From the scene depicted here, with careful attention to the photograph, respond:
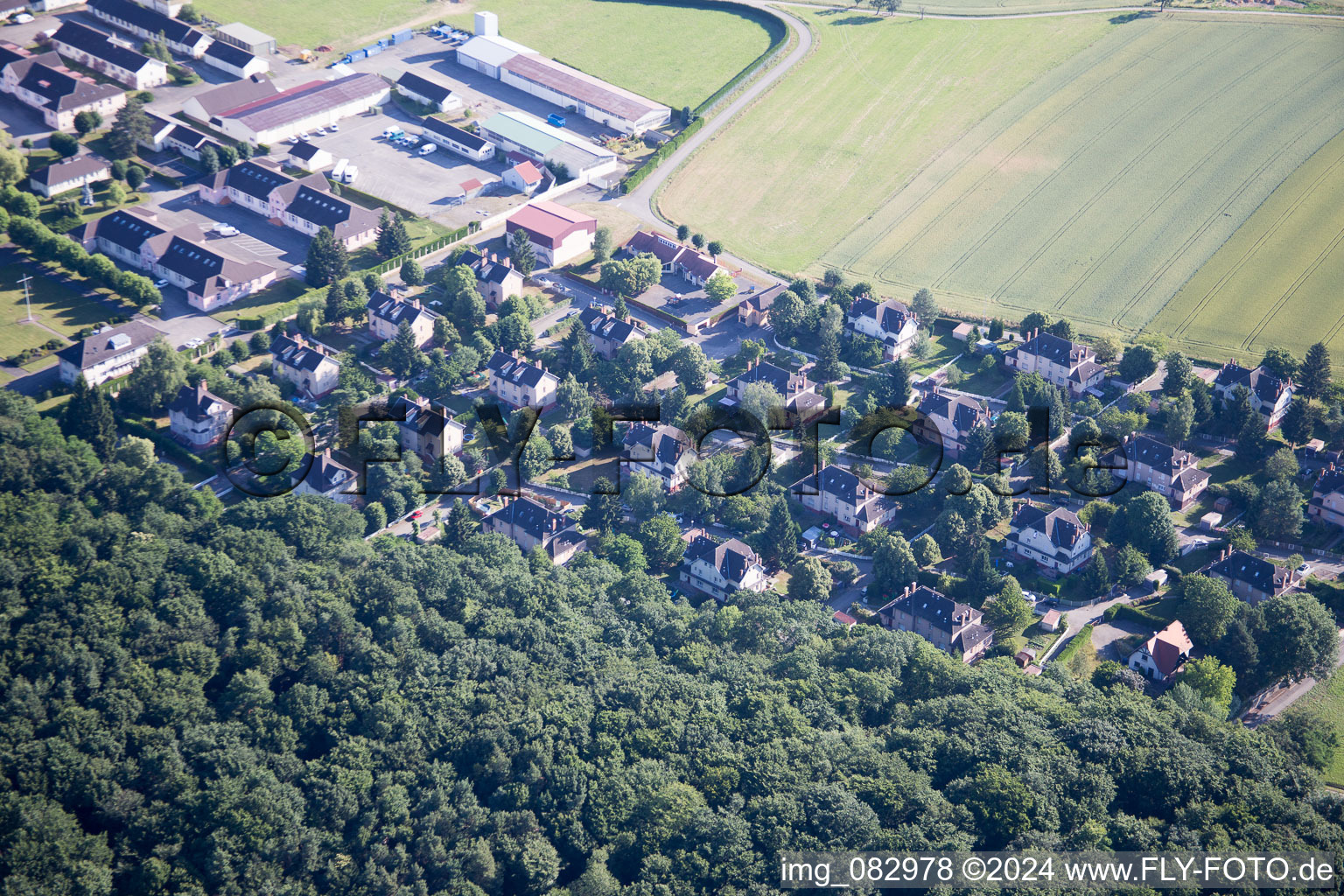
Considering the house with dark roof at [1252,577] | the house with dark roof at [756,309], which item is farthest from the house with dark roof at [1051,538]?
the house with dark roof at [756,309]

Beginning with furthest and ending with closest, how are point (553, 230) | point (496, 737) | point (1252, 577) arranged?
point (553, 230), point (1252, 577), point (496, 737)

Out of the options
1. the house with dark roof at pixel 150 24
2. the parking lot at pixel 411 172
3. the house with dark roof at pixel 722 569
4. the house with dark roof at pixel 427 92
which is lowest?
the house with dark roof at pixel 722 569

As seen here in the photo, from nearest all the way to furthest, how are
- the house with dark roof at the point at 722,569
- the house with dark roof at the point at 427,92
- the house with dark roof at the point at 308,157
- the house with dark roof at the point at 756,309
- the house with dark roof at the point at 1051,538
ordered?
1. the house with dark roof at the point at 722,569
2. the house with dark roof at the point at 1051,538
3. the house with dark roof at the point at 756,309
4. the house with dark roof at the point at 308,157
5. the house with dark roof at the point at 427,92

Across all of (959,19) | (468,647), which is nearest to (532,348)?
(468,647)

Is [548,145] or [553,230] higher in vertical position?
[548,145]

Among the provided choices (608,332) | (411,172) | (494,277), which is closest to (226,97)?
(411,172)

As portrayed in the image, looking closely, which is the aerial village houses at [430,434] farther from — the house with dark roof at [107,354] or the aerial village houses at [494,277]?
the house with dark roof at [107,354]

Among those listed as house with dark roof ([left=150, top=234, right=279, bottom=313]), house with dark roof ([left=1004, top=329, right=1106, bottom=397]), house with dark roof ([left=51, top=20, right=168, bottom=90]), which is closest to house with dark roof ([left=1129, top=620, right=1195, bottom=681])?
house with dark roof ([left=1004, top=329, right=1106, bottom=397])

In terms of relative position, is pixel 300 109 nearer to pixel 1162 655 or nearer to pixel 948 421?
pixel 948 421
